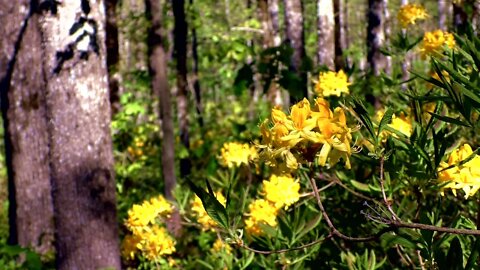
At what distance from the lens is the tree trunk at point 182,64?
702 cm

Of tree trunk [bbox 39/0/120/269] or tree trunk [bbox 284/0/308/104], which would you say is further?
tree trunk [bbox 284/0/308/104]

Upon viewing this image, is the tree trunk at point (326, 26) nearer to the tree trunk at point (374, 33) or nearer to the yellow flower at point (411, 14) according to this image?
the tree trunk at point (374, 33)

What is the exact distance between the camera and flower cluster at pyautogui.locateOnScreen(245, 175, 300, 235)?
2686mm

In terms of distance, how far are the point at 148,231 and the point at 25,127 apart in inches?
117

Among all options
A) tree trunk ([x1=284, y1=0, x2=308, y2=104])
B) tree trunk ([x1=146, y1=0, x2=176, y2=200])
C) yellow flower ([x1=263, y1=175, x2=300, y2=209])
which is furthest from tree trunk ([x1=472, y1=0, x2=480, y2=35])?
tree trunk ([x1=146, y1=0, x2=176, y2=200])

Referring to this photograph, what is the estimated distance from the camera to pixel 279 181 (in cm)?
269

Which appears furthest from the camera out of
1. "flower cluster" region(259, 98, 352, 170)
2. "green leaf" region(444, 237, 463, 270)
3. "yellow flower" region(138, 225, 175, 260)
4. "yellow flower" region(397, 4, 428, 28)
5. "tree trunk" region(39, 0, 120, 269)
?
"yellow flower" region(397, 4, 428, 28)

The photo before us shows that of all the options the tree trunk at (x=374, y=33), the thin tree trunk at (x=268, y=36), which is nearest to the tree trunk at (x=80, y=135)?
the tree trunk at (x=374, y=33)

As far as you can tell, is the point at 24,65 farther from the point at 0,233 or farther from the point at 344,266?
the point at 344,266

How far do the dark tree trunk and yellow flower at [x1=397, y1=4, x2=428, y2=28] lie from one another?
3.63 meters

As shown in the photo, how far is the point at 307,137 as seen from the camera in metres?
1.29

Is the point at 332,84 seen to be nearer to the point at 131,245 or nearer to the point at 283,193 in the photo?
the point at 283,193

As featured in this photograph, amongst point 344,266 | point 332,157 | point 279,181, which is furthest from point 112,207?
point 332,157

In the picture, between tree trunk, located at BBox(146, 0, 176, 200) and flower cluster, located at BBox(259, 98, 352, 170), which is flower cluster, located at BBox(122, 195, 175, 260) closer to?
flower cluster, located at BBox(259, 98, 352, 170)
